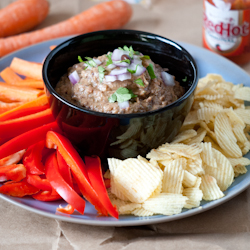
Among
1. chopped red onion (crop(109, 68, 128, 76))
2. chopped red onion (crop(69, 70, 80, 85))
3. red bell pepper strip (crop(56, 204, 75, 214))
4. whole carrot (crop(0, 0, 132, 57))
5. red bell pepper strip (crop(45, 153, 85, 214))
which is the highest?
chopped red onion (crop(109, 68, 128, 76))

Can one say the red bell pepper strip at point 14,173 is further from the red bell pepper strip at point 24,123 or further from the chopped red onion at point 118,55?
the chopped red onion at point 118,55

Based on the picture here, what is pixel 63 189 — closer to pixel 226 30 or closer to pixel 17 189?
pixel 17 189

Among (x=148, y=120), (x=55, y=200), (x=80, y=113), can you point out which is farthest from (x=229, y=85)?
(x=55, y=200)

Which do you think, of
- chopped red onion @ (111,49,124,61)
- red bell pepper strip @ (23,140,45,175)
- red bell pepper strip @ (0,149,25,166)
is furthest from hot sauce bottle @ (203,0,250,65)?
red bell pepper strip @ (0,149,25,166)

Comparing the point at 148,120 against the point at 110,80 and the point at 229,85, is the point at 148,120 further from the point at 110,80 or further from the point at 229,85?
the point at 229,85

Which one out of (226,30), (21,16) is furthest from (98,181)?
(21,16)

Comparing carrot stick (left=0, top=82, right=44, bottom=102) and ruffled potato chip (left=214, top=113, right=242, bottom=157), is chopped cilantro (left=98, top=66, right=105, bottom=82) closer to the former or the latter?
carrot stick (left=0, top=82, right=44, bottom=102)

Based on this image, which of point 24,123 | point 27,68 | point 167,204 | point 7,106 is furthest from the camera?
point 27,68
